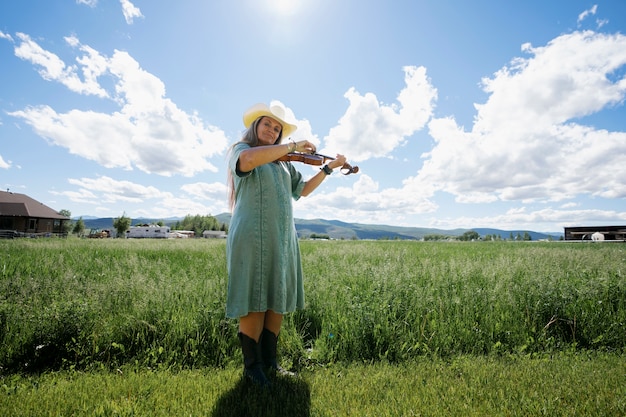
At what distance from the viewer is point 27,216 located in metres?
63.5

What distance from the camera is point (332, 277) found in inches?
266

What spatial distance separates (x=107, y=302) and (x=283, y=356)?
290 cm

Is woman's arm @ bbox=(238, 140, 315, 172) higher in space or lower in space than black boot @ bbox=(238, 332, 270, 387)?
higher

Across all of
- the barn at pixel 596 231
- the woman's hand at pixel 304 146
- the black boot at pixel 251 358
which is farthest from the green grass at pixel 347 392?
the barn at pixel 596 231

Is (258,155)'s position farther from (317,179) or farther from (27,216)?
(27,216)

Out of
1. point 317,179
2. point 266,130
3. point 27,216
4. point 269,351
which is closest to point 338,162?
point 317,179

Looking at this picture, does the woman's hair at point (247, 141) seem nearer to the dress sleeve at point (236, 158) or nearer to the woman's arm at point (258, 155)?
the dress sleeve at point (236, 158)

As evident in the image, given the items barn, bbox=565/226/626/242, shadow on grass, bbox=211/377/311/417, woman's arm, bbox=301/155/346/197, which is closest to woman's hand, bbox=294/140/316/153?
woman's arm, bbox=301/155/346/197

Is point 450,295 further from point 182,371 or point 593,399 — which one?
point 182,371

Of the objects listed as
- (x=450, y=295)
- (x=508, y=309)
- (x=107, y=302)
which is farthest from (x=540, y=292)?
(x=107, y=302)

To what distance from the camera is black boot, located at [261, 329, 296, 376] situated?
328 centimetres

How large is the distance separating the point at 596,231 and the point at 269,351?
61862mm

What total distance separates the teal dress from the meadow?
84cm

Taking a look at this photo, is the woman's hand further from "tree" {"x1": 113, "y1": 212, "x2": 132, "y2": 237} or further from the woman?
"tree" {"x1": 113, "y1": 212, "x2": 132, "y2": 237}
